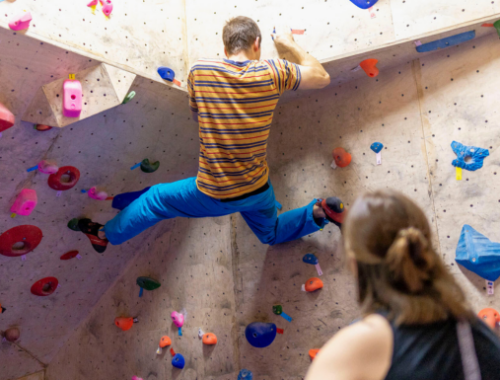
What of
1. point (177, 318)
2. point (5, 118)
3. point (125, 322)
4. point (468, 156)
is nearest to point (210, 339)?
point (177, 318)

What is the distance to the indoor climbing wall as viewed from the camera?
1.68 metres

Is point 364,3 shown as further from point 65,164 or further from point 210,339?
point 210,339

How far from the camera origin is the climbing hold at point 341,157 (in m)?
2.11

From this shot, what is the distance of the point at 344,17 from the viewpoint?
1901 millimetres

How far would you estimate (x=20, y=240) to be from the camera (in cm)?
217

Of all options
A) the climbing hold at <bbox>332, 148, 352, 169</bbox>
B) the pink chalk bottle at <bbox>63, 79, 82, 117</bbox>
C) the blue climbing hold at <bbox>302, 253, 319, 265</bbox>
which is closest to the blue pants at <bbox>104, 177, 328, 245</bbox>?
the blue climbing hold at <bbox>302, 253, 319, 265</bbox>

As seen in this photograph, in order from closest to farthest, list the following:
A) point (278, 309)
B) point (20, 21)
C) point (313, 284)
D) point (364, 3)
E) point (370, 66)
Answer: point (20, 21)
point (364, 3)
point (370, 66)
point (313, 284)
point (278, 309)

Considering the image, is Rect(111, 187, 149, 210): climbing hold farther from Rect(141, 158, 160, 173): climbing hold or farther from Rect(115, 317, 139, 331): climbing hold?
Rect(115, 317, 139, 331): climbing hold

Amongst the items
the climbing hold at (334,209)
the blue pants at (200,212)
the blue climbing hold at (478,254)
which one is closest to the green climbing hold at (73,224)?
the blue pants at (200,212)

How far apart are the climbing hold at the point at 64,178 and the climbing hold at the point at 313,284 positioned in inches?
56.9

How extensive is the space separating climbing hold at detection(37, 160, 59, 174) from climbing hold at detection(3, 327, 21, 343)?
4.10ft

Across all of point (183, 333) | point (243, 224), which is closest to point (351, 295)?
point (243, 224)

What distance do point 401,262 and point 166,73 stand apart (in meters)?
1.61

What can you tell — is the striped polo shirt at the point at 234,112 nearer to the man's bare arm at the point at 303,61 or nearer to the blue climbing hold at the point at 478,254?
the man's bare arm at the point at 303,61
